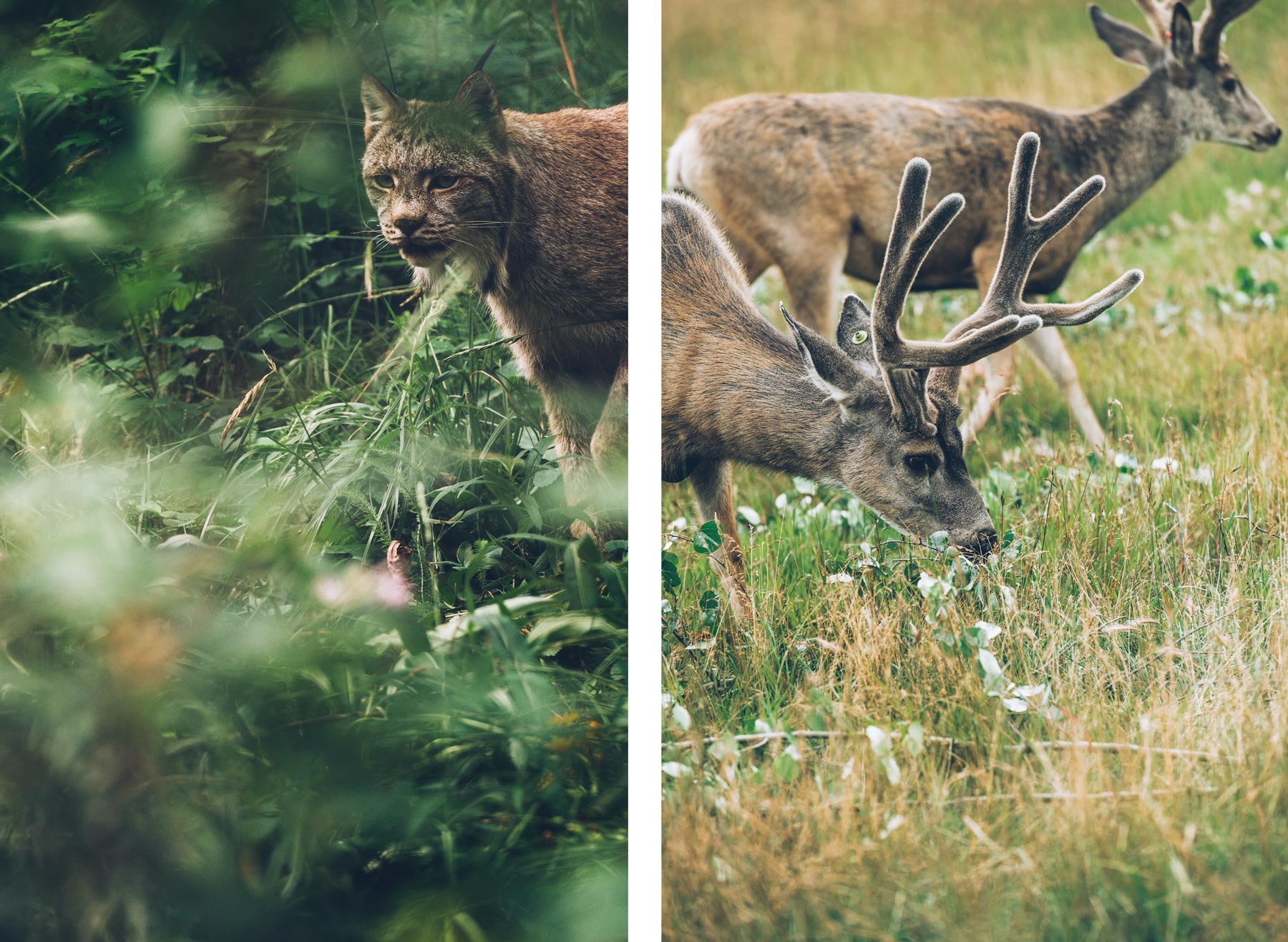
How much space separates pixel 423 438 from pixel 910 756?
1.45 m

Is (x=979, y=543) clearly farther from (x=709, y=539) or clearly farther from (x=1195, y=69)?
(x=1195, y=69)

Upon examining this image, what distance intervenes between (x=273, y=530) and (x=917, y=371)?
1.72 meters

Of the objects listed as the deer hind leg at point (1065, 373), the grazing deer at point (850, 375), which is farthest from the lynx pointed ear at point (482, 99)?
the deer hind leg at point (1065, 373)

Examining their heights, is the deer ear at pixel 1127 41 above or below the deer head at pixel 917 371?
above

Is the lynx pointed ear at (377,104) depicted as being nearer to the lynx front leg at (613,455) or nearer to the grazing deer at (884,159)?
the lynx front leg at (613,455)

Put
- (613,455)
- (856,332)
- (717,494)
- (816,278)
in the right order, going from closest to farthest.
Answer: (613,455), (856,332), (717,494), (816,278)

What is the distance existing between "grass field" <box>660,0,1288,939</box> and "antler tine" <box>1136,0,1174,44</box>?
83 cm

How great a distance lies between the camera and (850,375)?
302 centimetres

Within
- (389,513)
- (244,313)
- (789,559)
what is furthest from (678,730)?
(244,313)

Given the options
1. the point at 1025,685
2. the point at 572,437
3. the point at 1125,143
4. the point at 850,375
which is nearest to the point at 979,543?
the point at 1025,685

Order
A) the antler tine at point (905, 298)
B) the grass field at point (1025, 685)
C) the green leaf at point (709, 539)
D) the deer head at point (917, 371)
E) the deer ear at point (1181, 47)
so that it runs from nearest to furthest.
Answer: the grass field at point (1025, 685)
the antler tine at point (905, 298)
the deer head at point (917, 371)
the green leaf at point (709, 539)
the deer ear at point (1181, 47)

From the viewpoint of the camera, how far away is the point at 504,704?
262 centimetres

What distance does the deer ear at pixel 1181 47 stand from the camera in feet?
12.6

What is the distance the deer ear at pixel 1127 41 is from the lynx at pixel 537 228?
1981mm
